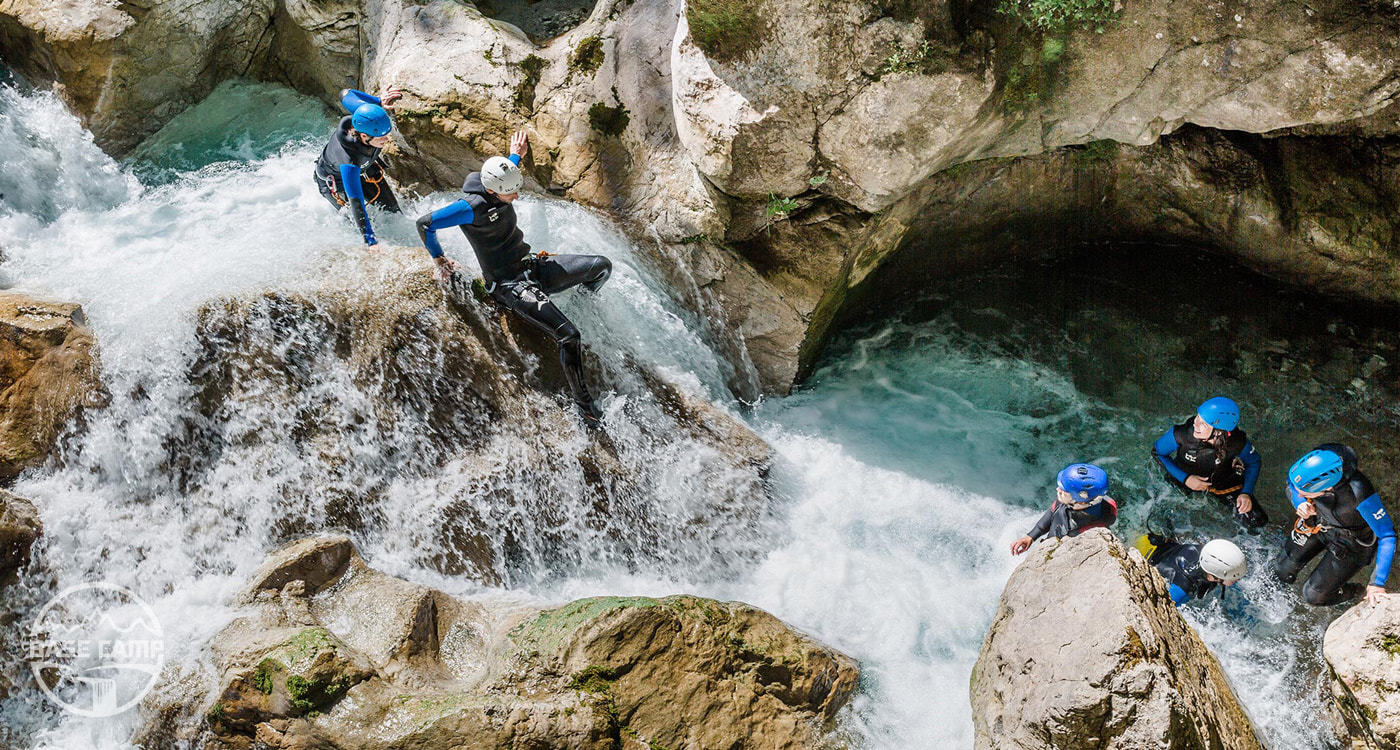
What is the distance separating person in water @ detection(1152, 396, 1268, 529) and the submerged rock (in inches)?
289

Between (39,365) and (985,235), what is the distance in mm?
7600

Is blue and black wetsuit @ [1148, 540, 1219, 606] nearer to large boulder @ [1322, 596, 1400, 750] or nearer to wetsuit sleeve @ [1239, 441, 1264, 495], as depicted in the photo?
large boulder @ [1322, 596, 1400, 750]

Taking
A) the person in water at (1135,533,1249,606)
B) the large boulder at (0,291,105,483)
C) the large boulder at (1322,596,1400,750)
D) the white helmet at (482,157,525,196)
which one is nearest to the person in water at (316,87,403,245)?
the white helmet at (482,157,525,196)

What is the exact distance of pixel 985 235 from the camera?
8352 mm

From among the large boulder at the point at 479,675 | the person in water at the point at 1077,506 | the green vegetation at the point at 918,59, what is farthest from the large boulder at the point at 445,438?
the green vegetation at the point at 918,59

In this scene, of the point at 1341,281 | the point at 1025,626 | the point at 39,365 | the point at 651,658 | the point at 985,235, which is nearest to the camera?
the point at 1025,626

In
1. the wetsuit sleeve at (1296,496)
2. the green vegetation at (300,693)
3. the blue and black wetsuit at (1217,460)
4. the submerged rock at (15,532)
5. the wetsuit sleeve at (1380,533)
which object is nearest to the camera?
Answer: the green vegetation at (300,693)

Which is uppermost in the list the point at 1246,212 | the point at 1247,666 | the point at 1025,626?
the point at 1246,212

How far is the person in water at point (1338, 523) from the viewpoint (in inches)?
201

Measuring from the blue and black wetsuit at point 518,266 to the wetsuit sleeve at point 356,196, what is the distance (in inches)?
24.4

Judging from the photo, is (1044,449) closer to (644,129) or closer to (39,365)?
(644,129)

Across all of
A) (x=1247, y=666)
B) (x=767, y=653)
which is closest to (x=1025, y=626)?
(x=767, y=653)

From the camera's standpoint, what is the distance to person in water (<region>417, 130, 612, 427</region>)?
19.2 ft

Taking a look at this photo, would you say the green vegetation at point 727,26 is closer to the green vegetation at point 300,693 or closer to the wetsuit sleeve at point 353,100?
the wetsuit sleeve at point 353,100
